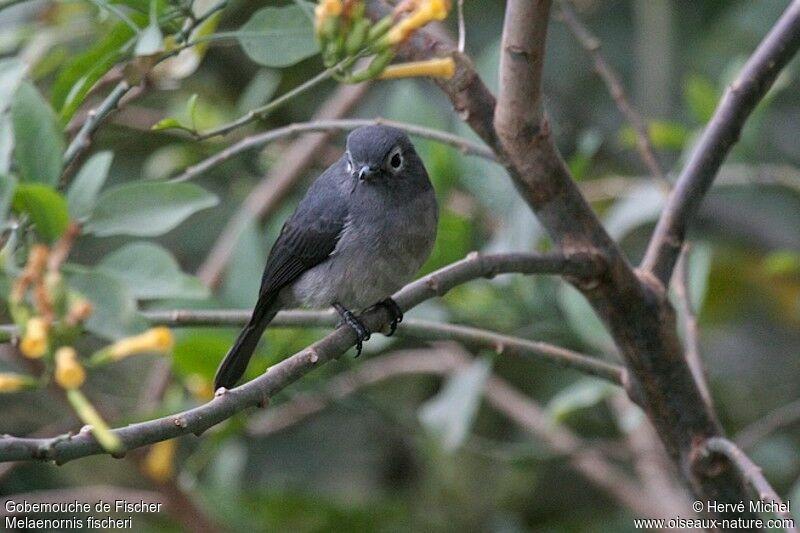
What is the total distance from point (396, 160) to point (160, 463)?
4.18ft

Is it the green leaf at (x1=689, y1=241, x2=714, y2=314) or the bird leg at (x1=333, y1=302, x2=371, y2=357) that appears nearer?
the bird leg at (x1=333, y1=302, x2=371, y2=357)

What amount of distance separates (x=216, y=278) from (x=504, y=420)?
179 cm

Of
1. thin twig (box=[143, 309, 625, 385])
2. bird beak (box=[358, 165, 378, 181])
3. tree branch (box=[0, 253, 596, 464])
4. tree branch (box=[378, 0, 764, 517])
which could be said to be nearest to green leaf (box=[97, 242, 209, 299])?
thin twig (box=[143, 309, 625, 385])

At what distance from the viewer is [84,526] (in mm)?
4195

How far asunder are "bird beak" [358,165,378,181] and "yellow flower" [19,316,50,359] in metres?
1.98

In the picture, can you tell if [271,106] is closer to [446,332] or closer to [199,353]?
[446,332]

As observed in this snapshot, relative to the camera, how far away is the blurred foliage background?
373 cm

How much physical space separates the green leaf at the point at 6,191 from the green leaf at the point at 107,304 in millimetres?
208

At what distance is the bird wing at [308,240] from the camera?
3.53 m

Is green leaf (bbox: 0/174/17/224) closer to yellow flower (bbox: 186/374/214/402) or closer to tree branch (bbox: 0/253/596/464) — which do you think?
tree branch (bbox: 0/253/596/464)

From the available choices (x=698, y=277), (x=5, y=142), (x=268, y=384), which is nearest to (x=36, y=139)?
(x=5, y=142)

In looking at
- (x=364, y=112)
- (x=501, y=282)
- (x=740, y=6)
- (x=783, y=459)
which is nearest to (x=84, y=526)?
(x=501, y=282)

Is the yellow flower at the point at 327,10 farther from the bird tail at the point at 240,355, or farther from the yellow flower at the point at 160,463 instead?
the yellow flower at the point at 160,463

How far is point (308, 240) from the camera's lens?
11.7 ft
